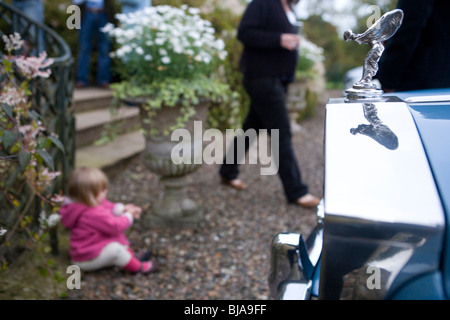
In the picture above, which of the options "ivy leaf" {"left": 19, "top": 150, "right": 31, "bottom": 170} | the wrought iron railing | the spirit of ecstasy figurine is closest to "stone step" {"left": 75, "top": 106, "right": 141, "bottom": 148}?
the wrought iron railing

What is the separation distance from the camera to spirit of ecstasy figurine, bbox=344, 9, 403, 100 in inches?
51.6

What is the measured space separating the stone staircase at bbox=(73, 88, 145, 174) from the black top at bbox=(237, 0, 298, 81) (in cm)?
118

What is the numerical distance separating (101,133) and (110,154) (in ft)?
1.35

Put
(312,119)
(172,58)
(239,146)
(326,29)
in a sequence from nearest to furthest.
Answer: (172,58) → (239,146) → (312,119) → (326,29)

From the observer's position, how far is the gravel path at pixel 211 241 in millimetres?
2605

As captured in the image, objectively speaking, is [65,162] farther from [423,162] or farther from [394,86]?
[423,162]

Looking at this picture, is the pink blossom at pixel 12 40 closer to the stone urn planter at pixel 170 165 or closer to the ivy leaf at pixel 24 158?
the ivy leaf at pixel 24 158

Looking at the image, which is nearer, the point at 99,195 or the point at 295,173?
the point at 99,195

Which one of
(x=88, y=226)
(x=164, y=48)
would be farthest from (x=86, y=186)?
(x=164, y=48)

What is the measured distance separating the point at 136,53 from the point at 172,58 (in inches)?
10.1

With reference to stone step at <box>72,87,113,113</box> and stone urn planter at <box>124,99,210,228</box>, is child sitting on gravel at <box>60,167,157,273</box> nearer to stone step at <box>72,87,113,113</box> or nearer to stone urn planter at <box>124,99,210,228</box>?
stone urn planter at <box>124,99,210,228</box>

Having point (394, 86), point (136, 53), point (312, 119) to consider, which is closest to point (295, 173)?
point (394, 86)

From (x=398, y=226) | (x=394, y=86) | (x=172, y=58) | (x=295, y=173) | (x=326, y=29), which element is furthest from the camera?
(x=326, y=29)

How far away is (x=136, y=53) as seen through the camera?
10.0ft
